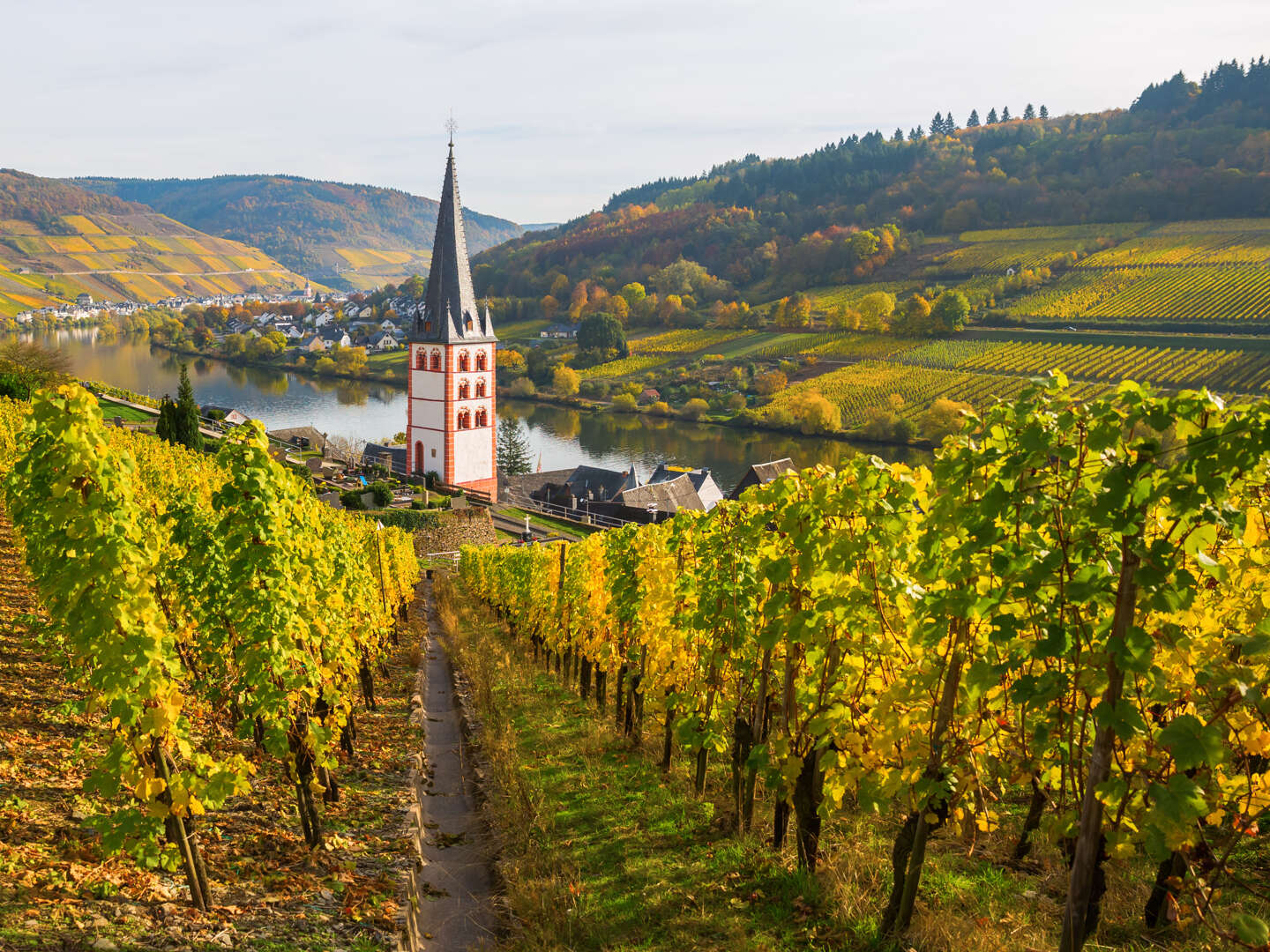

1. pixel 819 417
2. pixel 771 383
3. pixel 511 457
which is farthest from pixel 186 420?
pixel 771 383

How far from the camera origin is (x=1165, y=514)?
133 inches

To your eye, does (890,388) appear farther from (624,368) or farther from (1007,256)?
(1007,256)

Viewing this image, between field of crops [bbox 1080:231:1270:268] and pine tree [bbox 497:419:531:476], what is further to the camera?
field of crops [bbox 1080:231:1270:268]

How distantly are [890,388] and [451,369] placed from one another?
49877 mm

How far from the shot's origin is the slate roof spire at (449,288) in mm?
45750

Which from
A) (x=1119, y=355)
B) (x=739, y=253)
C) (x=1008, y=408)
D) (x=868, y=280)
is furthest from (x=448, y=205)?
(x=739, y=253)

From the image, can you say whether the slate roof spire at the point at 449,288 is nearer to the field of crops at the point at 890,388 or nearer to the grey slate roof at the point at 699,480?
the grey slate roof at the point at 699,480

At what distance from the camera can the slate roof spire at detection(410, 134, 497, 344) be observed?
150 feet

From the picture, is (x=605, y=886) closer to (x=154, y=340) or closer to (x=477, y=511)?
(x=477, y=511)

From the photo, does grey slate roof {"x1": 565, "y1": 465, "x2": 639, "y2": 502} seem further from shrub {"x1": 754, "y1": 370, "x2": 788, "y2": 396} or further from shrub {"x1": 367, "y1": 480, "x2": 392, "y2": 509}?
shrub {"x1": 754, "y1": 370, "x2": 788, "y2": 396}

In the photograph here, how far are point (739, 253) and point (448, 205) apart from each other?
4336 inches

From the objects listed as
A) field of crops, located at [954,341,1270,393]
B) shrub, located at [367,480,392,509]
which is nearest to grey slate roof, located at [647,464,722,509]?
shrub, located at [367,480,392,509]

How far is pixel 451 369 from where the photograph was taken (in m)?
45.7

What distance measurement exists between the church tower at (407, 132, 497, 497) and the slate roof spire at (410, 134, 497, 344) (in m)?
0.05
